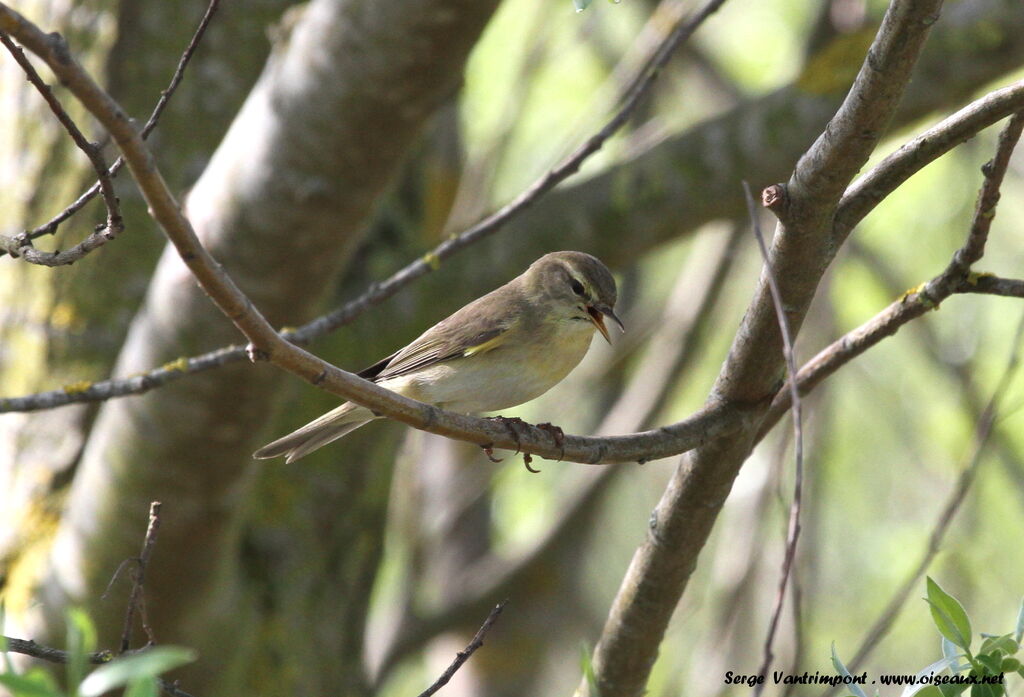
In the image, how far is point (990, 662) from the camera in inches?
82.8

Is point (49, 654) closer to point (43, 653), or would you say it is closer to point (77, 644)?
point (43, 653)

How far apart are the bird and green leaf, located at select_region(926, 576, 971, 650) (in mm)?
2090

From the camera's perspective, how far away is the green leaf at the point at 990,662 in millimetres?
2104

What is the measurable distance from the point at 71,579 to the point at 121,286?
1771 mm

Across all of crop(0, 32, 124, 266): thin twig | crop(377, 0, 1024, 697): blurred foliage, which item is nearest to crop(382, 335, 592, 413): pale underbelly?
crop(0, 32, 124, 266): thin twig

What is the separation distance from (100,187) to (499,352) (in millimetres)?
2123

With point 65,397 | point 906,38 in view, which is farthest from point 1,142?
point 906,38

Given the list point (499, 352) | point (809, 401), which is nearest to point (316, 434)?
point (499, 352)

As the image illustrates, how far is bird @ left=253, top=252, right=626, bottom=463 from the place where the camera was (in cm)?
414

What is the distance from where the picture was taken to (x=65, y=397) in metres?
3.42

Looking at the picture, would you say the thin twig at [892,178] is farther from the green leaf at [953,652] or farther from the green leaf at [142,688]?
the green leaf at [142,688]

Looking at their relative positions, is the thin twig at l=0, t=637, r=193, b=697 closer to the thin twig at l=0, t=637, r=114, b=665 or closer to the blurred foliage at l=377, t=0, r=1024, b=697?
the thin twig at l=0, t=637, r=114, b=665

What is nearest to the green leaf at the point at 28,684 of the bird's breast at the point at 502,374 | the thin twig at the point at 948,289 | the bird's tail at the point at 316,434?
the thin twig at the point at 948,289

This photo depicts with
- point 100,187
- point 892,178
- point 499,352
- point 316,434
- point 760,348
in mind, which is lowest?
point 760,348
